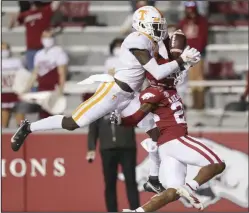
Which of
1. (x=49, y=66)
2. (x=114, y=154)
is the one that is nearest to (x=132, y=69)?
(x=114, y=154)

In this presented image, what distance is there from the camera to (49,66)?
14.5 meters

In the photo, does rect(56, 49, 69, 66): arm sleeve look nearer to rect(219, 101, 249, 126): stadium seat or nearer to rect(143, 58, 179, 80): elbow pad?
rect(219, 101, 249, 126): stadium seat

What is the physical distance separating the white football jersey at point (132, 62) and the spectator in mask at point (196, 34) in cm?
378

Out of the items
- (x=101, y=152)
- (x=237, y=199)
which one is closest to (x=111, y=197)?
(x=101, y=152)

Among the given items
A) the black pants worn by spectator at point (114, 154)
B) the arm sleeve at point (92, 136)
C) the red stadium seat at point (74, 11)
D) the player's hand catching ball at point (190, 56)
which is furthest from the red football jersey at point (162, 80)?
the red stadium seat at point (74, 11)

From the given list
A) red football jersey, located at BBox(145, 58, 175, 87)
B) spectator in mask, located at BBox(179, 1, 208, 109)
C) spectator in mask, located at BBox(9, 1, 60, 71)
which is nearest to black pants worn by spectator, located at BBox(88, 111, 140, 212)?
spectator in mask, located at BBox(179, 1, 208, 109)

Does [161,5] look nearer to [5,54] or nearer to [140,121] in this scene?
[5,54]

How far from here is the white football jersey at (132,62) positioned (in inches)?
416

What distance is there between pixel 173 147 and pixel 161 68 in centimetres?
77

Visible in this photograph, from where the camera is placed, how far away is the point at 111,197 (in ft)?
43.1

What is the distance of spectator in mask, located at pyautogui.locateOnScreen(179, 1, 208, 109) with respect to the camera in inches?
572

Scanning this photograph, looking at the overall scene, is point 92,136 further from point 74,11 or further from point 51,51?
point 74,11

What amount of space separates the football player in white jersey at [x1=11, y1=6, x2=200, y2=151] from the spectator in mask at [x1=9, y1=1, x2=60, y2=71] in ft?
13.3

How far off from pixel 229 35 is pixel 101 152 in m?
3.24
